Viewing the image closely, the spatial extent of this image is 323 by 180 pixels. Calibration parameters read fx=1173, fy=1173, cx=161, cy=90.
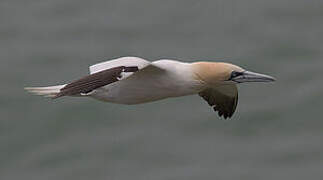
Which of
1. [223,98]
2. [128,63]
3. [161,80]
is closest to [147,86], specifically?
[161,80]

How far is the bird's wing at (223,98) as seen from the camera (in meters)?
12.4

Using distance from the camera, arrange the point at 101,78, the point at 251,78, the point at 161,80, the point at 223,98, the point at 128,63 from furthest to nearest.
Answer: the point at 223,98, the point at 251,78, the point at 161,80, the point at 128,63, the point at 101,78

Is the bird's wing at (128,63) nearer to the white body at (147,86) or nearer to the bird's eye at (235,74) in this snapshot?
the white body at (147,86)

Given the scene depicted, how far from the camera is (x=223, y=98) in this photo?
12.5 m

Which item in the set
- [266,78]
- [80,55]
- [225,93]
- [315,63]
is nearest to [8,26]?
[80,55]

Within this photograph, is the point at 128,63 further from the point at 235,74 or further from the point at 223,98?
the point at 223,98

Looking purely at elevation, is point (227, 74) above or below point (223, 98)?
above

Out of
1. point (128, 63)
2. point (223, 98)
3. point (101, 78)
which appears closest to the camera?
point (101, 78)

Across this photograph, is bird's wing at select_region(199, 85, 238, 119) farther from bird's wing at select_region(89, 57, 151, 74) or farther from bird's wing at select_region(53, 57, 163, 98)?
bird's wing at select_region(53, 57, 163, 98)

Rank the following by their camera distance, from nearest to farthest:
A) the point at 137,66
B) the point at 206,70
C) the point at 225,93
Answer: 1. the point at 137,66
2. the point at 206,70
3. the point at 225,93

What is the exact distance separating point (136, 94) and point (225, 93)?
170 cm

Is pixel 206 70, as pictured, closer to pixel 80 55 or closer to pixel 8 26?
pixel 80 55

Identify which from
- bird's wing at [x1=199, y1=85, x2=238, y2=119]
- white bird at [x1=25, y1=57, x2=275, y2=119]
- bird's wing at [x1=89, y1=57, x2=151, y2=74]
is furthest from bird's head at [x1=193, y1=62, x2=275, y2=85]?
bird's wing at [x1=199, y1=85, x2=238, y2=119]

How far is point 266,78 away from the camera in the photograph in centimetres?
1116
